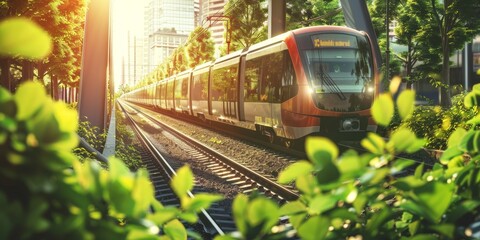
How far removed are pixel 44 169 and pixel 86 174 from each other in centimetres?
12

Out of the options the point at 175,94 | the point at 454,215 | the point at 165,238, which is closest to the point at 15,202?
the point at 165,238

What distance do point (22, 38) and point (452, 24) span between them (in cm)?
2938

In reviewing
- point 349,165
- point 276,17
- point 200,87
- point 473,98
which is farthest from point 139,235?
point 276,17

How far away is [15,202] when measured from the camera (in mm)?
741

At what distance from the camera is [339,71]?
1183 centimetres

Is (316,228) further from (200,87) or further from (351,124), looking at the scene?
(200,87)

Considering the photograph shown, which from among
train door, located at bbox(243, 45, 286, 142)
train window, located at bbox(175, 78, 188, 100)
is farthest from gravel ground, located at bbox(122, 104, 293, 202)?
train window, located at bbox(175, 78, 188, 100)

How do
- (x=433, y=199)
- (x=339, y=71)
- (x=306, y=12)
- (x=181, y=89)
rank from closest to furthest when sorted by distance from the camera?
(x=433, y=199) < (x=339, y=71) < (x=181, y=89) < (x=306, y=12)

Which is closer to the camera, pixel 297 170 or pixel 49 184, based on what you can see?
pixel 49 184

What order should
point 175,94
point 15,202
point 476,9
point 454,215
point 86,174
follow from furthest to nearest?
1. point 175,94
2. point 476,9
3. point 454,215
4. point 86,174
5. point 15,202

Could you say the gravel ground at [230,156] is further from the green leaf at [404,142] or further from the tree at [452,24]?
the tree at [452,24]

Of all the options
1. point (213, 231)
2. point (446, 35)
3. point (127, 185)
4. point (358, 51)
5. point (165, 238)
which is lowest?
point (213, 231)

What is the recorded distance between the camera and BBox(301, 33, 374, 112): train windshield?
11.6 metres

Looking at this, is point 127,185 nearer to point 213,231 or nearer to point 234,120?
point 213,231
